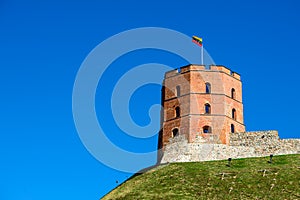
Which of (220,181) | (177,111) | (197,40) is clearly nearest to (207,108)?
(177,111)

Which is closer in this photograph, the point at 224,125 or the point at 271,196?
the point at 271,196

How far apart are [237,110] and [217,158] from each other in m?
6.79

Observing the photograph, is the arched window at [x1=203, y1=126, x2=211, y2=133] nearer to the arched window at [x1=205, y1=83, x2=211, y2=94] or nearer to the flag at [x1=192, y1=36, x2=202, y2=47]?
the arched window at [x1=205, y1=83, x2=211, y2=94]

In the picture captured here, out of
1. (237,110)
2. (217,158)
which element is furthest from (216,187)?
(237,110)

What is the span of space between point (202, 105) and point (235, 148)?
5265 mm

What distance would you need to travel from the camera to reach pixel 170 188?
136ft

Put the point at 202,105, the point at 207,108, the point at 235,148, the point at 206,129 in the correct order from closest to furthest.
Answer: the point at 235,148, the point at 206,129, the point at 202,105, the point at 207,108

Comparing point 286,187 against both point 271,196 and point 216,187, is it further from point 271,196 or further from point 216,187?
point 216,187

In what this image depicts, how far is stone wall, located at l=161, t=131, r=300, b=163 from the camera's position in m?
50.5

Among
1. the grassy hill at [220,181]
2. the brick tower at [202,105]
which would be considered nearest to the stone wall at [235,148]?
the brick tower at [202,105]

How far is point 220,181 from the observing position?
41906 mm

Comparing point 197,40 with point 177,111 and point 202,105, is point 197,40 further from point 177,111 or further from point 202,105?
point 177,111

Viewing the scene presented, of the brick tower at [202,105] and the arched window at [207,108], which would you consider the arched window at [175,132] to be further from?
the arched window at [207,108]

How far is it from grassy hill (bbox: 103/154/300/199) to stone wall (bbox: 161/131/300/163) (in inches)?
107
